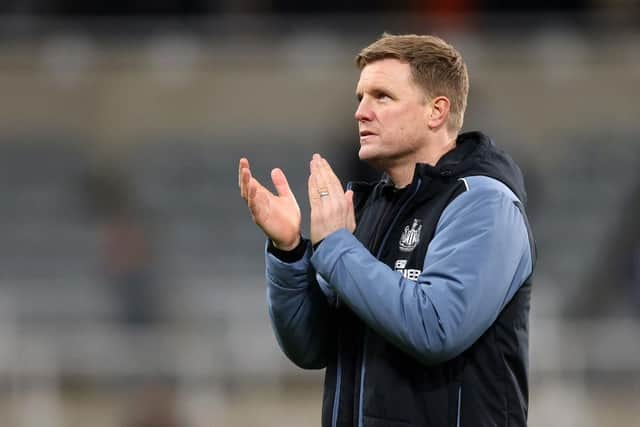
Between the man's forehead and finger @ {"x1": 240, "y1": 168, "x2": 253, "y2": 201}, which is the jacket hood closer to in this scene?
the man's forehead

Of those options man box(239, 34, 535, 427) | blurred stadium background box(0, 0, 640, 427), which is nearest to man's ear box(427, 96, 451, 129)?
man box(239, 34, 535, 427)

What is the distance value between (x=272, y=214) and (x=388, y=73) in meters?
0.47

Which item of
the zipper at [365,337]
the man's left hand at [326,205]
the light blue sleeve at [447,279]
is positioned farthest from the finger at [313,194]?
the zipper at [365,337]

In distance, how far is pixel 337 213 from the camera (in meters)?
3.51

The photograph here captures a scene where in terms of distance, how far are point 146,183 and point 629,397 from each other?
5.03 meters

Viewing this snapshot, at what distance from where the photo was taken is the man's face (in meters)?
3.60

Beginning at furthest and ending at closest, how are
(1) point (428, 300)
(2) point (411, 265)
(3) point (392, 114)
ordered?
(3) point (392, 114), (2) point (411, 265), (1) point (428, 300)

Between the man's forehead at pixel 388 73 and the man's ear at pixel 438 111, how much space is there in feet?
0.31

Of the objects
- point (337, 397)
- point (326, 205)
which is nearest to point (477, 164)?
point (326, 205)

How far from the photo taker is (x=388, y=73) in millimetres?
3619

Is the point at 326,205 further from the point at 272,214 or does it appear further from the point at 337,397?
the point at 337,397

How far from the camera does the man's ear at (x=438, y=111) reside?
363cm

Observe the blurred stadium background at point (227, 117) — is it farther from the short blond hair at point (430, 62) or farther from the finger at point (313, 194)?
A: the finger at point (313, 194)

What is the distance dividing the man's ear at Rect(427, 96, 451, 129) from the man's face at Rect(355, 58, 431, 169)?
0.01 meters
